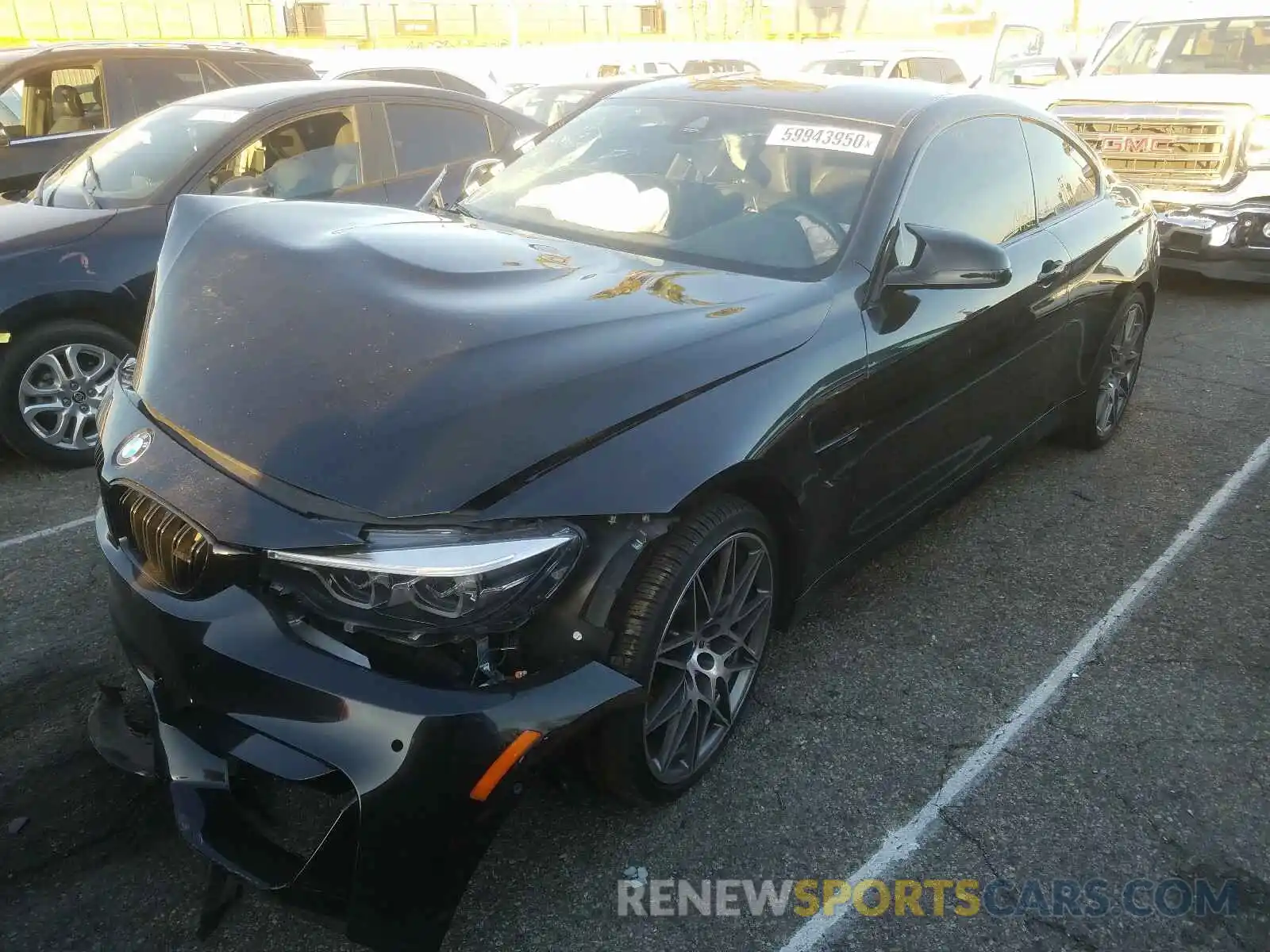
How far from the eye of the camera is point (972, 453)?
3.70m

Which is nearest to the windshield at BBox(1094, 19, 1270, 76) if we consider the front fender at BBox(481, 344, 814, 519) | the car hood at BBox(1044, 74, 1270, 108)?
the car hood at BBox(1044, 74, 1270, 108)

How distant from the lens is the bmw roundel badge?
2238mm

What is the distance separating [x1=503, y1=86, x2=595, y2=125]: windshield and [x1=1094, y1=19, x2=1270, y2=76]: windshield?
4.92 metres

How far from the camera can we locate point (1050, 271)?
12.8 ft

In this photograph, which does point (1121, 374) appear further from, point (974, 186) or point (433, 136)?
point (433, 136)

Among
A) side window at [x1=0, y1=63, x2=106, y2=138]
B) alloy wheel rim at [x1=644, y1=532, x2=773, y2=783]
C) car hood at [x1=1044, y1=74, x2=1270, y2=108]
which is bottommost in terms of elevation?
alloy wheel rim at [x1=644, y1=532, x2=773, y2=783]

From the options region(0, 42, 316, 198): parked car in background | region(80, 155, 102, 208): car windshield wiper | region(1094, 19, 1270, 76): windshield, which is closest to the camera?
region(80, 155, 102, 208): car windshield wiper

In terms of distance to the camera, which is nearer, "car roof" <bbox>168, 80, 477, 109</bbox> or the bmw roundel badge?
the bmw roundel badge

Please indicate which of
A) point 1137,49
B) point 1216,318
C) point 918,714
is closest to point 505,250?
point 918,714

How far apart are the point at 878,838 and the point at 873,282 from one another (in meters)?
1.52

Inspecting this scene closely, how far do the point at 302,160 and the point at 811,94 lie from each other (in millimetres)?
2865

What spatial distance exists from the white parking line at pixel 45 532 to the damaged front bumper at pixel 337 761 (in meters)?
2.26

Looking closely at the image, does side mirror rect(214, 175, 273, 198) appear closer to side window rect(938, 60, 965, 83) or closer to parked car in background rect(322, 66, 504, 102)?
parked car in background rect(322, 66, 504, 102)

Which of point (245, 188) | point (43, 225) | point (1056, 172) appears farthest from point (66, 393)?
point (1056, 172)
